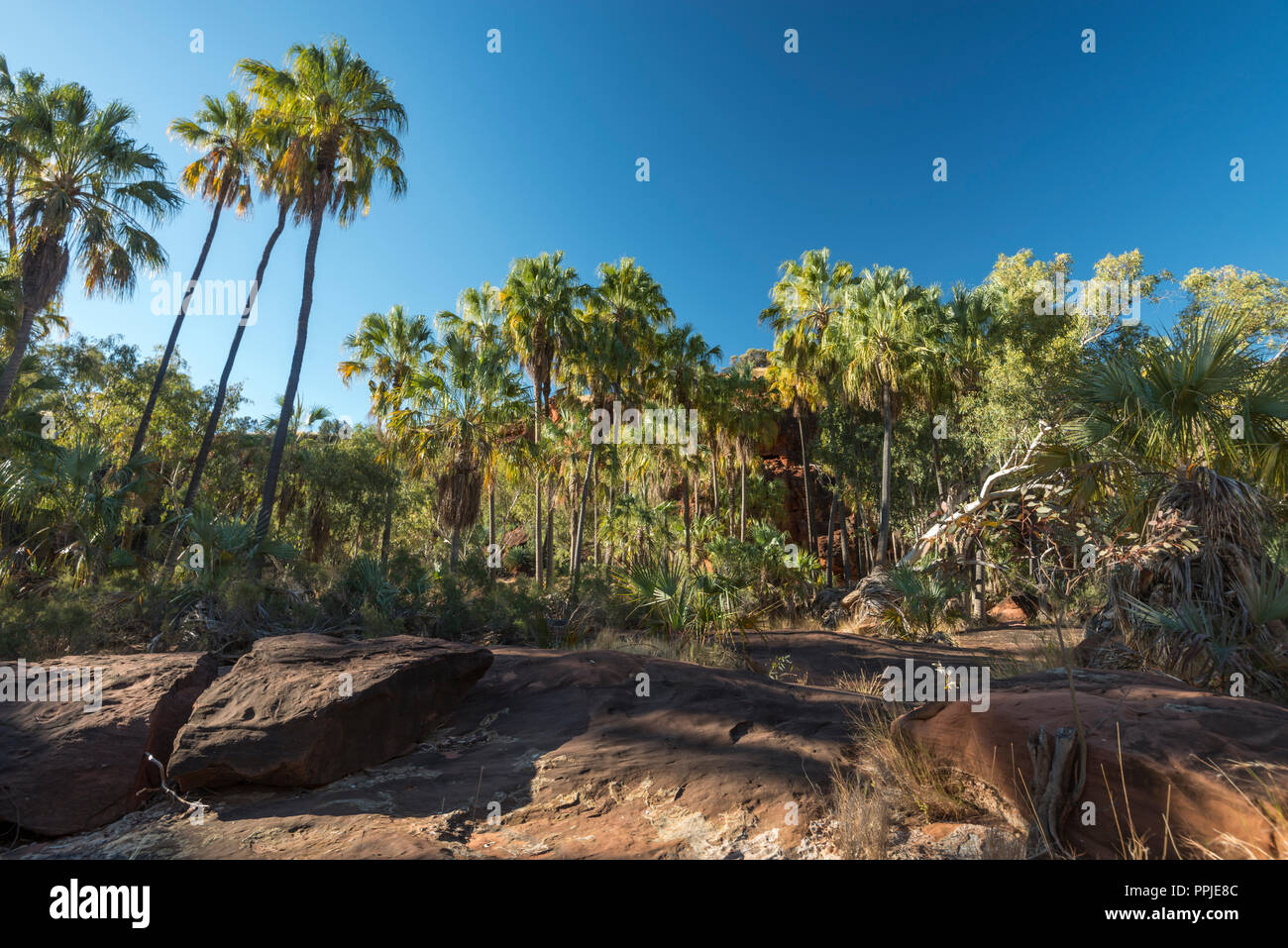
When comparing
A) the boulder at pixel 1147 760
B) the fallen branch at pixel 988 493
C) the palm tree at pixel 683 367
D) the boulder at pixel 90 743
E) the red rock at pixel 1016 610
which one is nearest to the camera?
the boulder at pixel 1147 760

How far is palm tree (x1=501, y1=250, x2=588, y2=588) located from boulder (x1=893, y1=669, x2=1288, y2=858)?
18184 millimetres

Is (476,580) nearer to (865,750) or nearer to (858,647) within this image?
(858,647)

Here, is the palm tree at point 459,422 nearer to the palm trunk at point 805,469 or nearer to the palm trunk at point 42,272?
the palm trunk at point 42,272

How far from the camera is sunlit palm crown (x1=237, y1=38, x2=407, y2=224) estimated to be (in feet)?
51.5

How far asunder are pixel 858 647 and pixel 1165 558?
21.0 ft

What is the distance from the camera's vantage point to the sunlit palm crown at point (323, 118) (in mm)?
15711

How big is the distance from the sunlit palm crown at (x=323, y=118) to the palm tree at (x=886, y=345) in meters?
17.2

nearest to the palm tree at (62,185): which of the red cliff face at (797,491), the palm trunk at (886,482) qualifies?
the palm trunk at (886,482)

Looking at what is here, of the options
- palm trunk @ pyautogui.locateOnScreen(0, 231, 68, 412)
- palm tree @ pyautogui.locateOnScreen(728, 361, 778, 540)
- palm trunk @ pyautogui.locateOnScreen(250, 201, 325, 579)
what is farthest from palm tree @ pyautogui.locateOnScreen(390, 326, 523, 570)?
palm tree @ pyautogui.locateOnScreen(728, 361, 778, 540)

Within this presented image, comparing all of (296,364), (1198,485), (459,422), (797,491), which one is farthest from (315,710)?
(797,491)

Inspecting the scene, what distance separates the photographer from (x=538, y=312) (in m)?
21.4

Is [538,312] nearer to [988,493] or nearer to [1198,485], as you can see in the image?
[988,493]

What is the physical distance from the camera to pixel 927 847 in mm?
3494

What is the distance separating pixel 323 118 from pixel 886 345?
1944 cm
